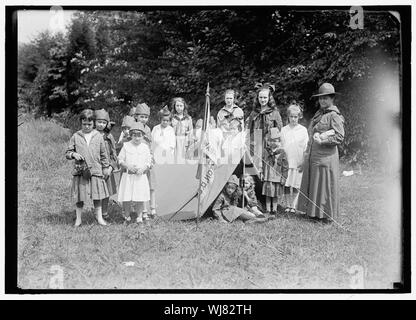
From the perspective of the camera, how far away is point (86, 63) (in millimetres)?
5281

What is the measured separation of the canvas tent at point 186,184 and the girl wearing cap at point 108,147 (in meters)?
0.46

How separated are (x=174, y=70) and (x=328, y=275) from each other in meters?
2.59

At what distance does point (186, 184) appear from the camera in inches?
211

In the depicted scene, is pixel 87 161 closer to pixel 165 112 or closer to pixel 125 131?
pixel 125 131

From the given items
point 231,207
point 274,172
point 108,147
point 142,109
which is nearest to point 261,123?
point 274,172

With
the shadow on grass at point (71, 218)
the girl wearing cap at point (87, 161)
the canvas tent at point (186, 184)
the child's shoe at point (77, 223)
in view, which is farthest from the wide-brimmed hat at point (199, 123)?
the child's shoe at point (77, 223)

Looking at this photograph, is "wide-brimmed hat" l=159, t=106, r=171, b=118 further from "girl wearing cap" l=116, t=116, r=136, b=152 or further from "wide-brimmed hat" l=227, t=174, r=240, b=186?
"wide-brimmed hat" l=227, t=174, r=240, b=186

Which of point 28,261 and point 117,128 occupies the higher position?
point 117,128

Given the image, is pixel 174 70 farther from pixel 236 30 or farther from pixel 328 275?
pixel 328 275

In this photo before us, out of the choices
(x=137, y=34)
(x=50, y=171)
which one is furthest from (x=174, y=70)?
(x=50, y=171)

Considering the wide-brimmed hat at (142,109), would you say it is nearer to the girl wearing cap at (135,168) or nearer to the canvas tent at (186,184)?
the girl wearing cap at (135,168)

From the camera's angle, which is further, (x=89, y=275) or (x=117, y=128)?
(x=117, y=128)

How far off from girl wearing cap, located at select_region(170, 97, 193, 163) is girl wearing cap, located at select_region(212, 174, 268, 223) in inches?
23.6
